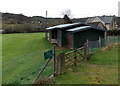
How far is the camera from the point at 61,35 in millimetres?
22469

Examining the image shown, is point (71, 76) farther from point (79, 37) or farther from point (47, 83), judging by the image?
point (79, 37)

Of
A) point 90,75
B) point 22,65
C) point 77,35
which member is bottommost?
point 22,65

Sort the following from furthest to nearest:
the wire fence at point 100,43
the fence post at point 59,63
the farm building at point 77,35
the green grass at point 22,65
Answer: the farm building at point 77,35, the wire fence at point 100,43, the green grass at point 22,65, the fence post at point 59,63

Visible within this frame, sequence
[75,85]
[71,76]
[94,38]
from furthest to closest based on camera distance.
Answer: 1. [94,38]
2. [71,76]
3. [75,85]

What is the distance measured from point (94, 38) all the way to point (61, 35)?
4790 mm

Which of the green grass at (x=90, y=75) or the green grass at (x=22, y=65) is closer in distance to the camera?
the green grass at (x=90, y=75)

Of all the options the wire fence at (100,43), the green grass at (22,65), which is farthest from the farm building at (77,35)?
the green grass at (22,65)

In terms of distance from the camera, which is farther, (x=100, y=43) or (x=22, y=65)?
(x=100, y=43)

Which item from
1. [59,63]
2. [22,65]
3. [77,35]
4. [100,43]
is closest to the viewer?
[59,63]

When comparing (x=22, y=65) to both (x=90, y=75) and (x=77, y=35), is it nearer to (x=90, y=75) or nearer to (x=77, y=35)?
(x=90, y=75)

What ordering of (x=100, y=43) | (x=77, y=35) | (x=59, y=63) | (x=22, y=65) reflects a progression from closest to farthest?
(x=59, y=63) → (x=22, y=65) → (x=100, y=43) → (x=77, y=35)

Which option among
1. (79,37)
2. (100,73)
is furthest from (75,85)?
(79,37)

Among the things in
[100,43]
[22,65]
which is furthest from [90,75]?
[100,43]

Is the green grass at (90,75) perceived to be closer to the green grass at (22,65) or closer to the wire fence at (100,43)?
the green grass at (22,65)
